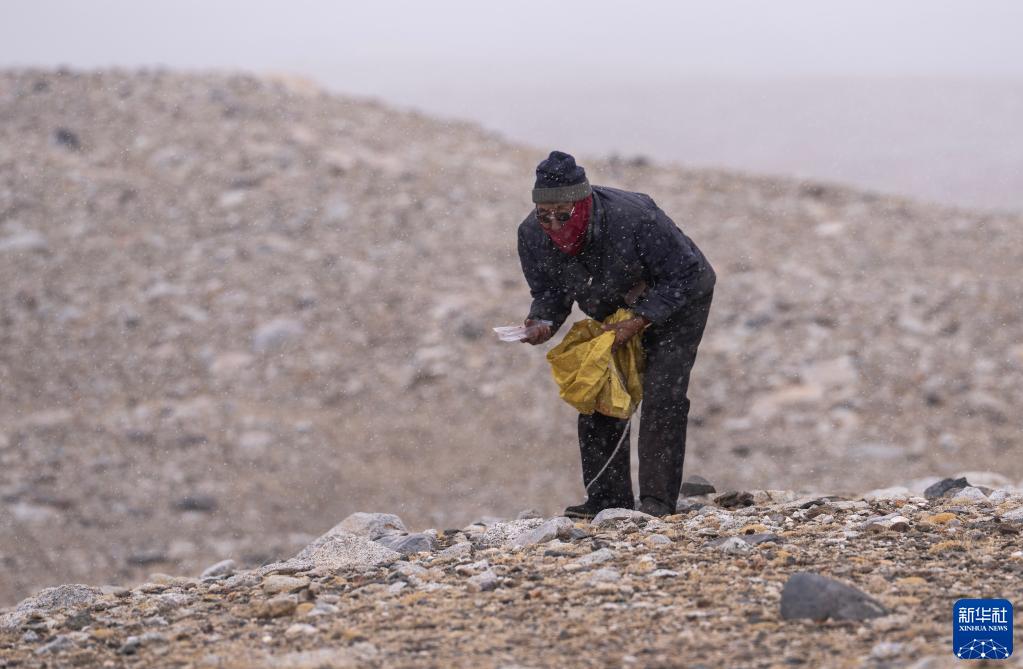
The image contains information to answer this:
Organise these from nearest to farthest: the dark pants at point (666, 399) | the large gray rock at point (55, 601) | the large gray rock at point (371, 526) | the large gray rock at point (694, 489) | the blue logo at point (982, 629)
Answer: the blue logo at point (982, 629) → the large gray rock at point (55, 601) → the dark pants at point (666, 399) → the large gray rock at point (371, 526) → the large gray rock at point (694, 489)

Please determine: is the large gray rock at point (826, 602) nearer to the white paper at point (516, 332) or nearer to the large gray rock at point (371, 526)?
the white paper at point (516, 332)

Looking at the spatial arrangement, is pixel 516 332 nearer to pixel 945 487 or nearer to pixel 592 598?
pixel 592 598

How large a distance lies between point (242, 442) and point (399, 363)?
6.72 ft

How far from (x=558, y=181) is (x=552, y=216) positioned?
149 mm

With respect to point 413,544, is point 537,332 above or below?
above

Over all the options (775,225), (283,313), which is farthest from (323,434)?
(775,225)

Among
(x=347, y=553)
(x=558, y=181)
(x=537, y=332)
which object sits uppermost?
(x=558, y=181)

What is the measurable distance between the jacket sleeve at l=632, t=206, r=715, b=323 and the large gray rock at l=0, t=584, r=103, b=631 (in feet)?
8.04

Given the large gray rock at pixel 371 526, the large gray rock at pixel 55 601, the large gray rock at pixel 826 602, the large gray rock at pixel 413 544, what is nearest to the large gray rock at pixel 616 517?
the large gray rock at pixel 413 544

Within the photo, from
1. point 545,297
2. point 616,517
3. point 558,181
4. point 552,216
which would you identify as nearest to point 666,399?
point 616,517

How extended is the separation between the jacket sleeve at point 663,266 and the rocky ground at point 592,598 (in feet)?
2.86

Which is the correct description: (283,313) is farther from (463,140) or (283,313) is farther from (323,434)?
(463,140)

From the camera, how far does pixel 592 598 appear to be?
3734 mm

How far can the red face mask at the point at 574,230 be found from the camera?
465cm
